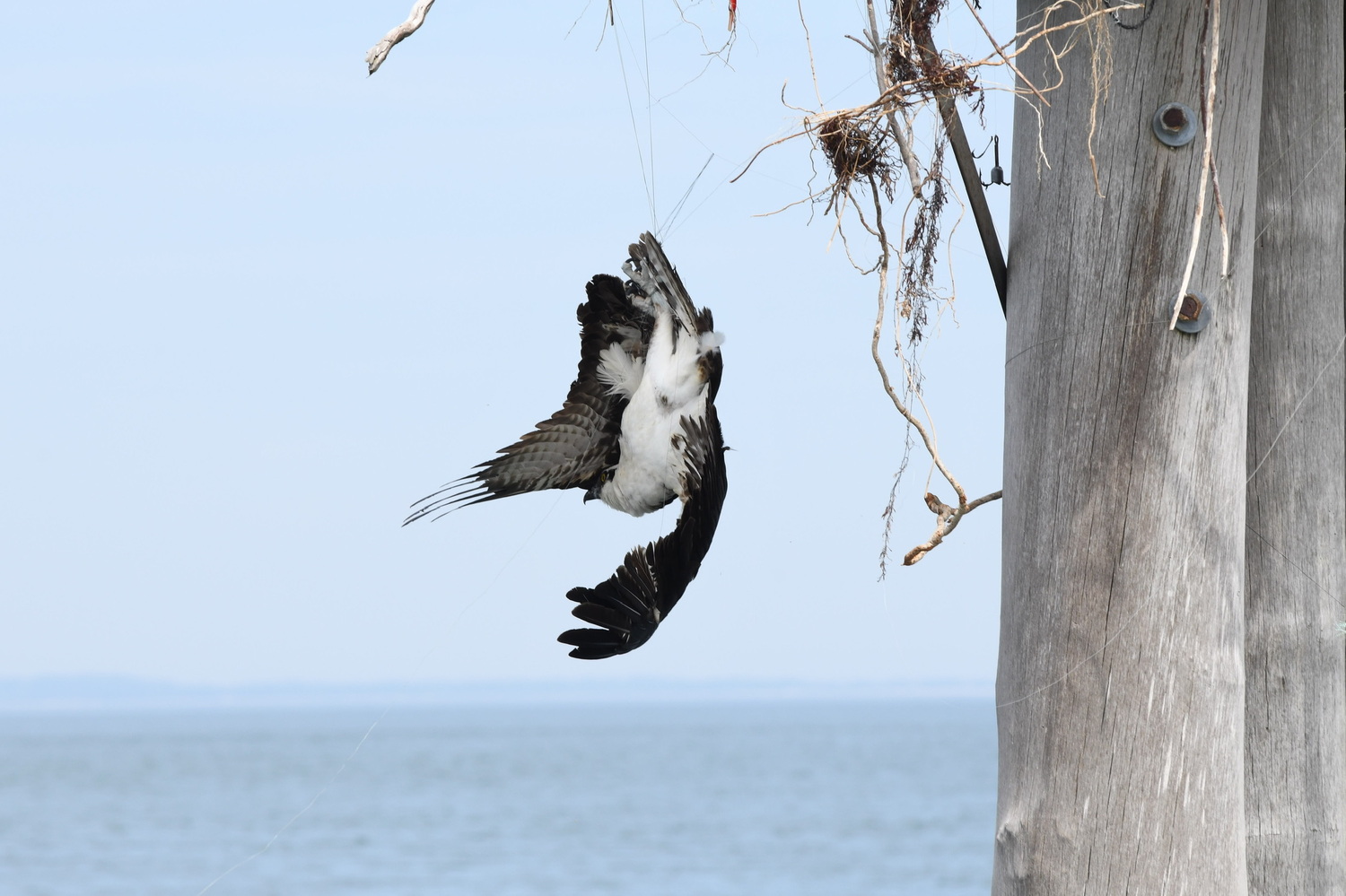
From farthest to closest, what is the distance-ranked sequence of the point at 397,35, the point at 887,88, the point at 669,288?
the point at 669,288
the point at 887,88
the point at 397,35

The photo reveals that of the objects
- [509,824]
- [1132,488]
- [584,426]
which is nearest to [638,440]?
[584,426]

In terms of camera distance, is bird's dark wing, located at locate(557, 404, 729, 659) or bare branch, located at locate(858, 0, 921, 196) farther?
bird's dark wing, located at locate(557, 404, 729, 659)

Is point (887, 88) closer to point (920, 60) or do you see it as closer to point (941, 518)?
point (920, 60)

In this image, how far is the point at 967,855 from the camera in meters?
29.8

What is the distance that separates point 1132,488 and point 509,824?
38033 mm

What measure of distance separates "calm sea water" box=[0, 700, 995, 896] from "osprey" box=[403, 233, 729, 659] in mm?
4456

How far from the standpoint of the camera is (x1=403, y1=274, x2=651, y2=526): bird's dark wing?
2.79 meters

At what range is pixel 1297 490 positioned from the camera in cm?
288

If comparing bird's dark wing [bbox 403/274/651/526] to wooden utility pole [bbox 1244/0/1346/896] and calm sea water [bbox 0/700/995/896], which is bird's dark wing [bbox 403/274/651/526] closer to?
wooden utility pole [bbox 1244/0/1346/896]

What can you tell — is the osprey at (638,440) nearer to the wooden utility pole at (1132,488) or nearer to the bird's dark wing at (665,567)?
the bird's dark wing at (665,567)

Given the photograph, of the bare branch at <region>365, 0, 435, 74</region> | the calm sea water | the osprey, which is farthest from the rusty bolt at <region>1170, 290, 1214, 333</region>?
the calm sea water

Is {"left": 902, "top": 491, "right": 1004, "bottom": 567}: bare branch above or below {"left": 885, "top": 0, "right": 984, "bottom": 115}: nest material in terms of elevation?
below

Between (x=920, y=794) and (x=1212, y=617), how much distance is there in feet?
154

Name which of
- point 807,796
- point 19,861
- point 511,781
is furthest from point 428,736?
point 19,861
